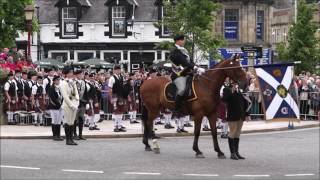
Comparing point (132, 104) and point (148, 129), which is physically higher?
point (132, 104)

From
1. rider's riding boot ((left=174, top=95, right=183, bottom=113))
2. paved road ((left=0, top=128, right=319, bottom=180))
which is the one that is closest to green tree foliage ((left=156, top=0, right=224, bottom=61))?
paved road ((left=0, top=128, right=319, bottom=180))

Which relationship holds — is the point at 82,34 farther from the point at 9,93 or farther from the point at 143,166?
the point at 143,166

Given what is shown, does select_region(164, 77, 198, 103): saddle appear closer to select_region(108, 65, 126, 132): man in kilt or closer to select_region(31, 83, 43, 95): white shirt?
select_region(108, 65, 126, 132): man in kilt

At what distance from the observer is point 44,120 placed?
24828 millimetres

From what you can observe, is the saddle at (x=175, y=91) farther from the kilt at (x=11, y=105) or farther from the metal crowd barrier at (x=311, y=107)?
the metal crowd barrier at (x=311, y=107)

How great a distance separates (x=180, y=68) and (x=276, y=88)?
2.69 meters

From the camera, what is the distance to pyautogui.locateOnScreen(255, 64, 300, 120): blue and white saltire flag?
15086 mm

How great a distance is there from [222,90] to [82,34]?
117ft

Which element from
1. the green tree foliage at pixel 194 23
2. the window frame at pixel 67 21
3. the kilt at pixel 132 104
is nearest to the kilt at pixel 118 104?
the kilt at pixel 132 104

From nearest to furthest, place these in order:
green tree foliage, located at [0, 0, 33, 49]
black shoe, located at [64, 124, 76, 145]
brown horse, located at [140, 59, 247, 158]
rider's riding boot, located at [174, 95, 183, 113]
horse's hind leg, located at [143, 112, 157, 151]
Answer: brown horse, located at [140, 59, 247, 158] → rider's riding boot, located at [174, 95, 183, 113] → horse's hind leg, located at [143, 112, 157, 151] → black shoe, located at [64, 124, 76, 145] → green tree foliage, located at [0, 0, 33, 49]

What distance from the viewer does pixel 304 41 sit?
159 ft

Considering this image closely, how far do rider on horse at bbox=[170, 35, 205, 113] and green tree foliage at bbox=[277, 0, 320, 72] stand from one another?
104 ft

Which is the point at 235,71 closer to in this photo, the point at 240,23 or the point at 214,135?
the point at 214,135

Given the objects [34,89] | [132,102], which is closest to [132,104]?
[132,102]
